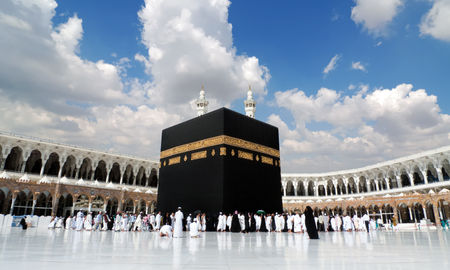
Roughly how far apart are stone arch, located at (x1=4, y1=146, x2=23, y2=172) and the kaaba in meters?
17.0

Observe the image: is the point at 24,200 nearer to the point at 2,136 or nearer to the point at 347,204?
the point at 2,136

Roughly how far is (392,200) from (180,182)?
16.2 meters

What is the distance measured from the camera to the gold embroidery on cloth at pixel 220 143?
1058 centimetres

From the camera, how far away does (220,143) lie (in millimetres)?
10453

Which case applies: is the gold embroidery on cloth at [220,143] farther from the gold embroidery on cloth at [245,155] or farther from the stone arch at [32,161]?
the stone arch at [32,161]

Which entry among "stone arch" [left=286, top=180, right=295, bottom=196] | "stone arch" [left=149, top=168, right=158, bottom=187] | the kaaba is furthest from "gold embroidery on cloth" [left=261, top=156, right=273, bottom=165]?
"stone arch" [left=286, top=180, right=295, bottom=196]

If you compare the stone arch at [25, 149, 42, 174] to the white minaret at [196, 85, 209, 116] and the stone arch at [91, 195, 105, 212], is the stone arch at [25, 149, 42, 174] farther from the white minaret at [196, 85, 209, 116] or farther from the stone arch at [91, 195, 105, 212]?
the white minaret at [196, 85, 209, 116]

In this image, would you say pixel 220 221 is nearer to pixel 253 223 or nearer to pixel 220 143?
pixel 253 223

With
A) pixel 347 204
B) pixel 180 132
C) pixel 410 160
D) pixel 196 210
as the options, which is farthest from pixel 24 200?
pixel 410 160

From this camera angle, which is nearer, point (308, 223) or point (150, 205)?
point (308, 223)

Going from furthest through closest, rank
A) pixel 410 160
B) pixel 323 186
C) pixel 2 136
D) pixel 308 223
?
pixel 323 186
pixel 410 160
pixel 2 136
pixel 308 223

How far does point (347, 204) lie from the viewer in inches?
928

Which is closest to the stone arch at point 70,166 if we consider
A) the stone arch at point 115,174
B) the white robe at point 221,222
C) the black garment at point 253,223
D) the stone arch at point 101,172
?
the stone arch at point 101,172

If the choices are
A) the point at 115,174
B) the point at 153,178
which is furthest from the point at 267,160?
the point at 115,174
